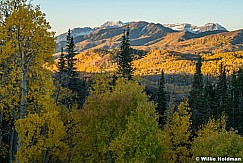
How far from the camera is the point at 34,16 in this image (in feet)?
61.8

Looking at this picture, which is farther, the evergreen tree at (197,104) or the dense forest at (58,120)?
the evergreen tree at (197,104)

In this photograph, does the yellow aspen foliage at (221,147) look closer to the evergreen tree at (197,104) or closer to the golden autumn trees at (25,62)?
the golden autumn trees at (25,62)

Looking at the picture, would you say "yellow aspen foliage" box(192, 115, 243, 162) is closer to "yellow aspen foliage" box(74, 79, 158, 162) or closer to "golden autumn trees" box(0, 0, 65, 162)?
"yellow aspen foliage" box(74, 79, 158, 162)

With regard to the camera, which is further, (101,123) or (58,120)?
(101,123)

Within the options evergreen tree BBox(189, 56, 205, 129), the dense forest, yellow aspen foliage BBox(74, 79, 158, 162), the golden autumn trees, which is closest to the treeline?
evergreen tree BBox(189, 56, 205, 129)

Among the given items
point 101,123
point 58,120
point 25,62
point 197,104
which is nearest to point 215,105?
point 197,104

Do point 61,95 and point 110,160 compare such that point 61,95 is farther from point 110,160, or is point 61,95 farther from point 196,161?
Result: point 196,161

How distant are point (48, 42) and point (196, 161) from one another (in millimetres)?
16291

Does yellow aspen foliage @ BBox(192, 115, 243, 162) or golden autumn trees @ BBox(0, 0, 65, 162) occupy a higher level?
golden autumn trees @ BBox(0, 0, 65, 162)

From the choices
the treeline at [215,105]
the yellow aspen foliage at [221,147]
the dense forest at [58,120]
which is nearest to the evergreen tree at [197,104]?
the treeline at [215,105]

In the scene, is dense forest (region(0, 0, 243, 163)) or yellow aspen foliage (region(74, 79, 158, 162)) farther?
yellow aspen foliage (region(74, 79, 158, 162))

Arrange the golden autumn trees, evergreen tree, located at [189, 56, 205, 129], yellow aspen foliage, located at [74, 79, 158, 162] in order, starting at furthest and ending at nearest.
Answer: evergreen tree, located at [189, 56, 205, 129], yellow aspen foliage, located at [74, 79, 158, 162], the golden autumn trees

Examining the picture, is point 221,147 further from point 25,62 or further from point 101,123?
point 25,62

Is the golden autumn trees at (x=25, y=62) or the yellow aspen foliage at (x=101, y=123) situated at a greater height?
the golden autumn trees at (x=25, y=62)
